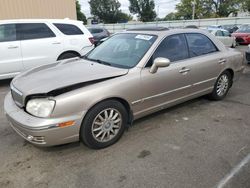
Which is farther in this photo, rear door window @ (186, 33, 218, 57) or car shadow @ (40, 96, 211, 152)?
rear door window @ (186, 33, 218, 57)

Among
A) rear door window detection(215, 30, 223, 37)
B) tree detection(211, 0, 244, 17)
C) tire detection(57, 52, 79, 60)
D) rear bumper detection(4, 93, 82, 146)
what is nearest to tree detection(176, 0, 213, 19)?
tree detection(211, 0, 244, 17)

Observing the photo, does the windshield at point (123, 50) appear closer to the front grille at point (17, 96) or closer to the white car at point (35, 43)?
the front grille at point (17, 96)

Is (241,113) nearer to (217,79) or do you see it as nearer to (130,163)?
(217,79)

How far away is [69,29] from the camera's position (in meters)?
7.12

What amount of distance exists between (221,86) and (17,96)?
12.6 feet

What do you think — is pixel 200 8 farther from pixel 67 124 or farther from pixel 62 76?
pixel 67 124

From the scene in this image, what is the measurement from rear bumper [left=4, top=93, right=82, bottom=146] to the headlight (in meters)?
0.06

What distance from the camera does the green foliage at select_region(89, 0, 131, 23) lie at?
266ft

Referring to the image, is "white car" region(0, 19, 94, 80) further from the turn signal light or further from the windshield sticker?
the turn signal light

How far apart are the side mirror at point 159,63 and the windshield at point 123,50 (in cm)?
24

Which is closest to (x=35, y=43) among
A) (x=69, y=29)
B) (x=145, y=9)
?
(x=69, y=29)

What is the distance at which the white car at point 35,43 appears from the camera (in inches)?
240

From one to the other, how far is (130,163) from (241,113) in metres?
2.58

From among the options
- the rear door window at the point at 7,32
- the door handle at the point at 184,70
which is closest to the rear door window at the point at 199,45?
the door handle at the point at 184,70
